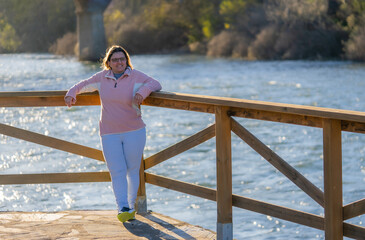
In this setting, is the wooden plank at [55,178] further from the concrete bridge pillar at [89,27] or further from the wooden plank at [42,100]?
the concrete bridge pillar at [89,27]

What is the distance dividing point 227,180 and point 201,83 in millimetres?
21536

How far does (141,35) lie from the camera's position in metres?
47.5

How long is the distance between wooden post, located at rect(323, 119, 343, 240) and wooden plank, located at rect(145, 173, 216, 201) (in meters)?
1.00

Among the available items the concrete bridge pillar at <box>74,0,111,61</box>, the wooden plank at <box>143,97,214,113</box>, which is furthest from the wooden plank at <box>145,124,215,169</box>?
the concrete bridge pillar at <box>74,0,111,61</box>

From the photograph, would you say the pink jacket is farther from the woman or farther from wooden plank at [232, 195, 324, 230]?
wooden plank at [232, 195, 324, 230]

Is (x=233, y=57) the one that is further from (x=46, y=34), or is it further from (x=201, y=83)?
(x=46, y=34)

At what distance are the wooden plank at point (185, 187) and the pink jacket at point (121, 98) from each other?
509 mm

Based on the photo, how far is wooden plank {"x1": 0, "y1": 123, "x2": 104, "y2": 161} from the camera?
18.2 ft

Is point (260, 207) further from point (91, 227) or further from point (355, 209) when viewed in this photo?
point (91, 227)

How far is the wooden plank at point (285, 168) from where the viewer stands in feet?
14.1

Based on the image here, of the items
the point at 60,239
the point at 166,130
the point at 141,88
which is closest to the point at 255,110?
the point at 141,88

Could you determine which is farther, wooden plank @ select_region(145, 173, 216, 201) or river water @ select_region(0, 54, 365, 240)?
river water @ select_region(0, 54, 365, 240)

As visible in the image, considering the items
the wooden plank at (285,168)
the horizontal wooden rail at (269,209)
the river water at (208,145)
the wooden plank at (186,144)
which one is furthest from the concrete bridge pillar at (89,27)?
the wooden plank at (285,168)

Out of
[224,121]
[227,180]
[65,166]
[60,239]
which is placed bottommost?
[65,166]
